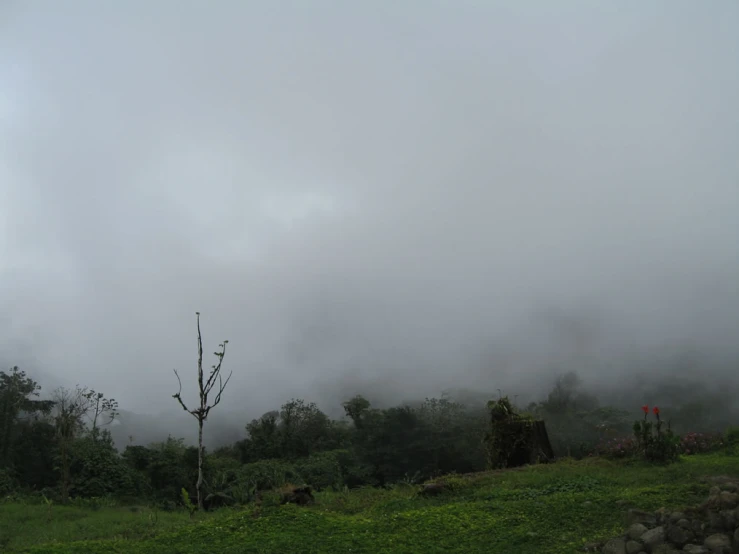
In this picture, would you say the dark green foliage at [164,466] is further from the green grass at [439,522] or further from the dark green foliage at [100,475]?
the green grass at [439,522]

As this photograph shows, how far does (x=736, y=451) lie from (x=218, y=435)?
34.6 metres


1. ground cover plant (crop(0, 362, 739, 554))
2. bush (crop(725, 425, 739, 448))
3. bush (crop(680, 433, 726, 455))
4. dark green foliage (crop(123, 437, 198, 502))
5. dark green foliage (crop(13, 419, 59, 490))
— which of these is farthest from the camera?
dark green foliage (crop(13, 419, 59, 490))

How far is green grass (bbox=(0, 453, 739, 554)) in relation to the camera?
7.10 meters

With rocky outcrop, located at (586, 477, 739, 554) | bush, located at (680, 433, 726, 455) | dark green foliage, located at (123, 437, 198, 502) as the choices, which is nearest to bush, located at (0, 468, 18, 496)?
dark green foliage, located at (123, 437, 198, 502)

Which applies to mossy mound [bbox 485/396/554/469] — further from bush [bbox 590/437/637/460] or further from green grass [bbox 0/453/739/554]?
green grass [bbox 0/453/739/554]

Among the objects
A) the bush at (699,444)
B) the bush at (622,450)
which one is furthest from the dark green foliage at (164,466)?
the bush at (699,444)

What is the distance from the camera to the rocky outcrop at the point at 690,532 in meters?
5.47

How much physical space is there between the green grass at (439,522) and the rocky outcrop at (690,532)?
2.09 ft

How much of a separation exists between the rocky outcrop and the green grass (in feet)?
2.09

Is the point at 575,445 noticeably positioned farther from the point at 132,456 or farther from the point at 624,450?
the point at 132,456

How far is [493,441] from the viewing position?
1572cm

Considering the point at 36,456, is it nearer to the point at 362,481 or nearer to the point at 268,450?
the point at 268,450

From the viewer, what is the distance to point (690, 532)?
5.75m

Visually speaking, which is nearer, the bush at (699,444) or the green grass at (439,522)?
the green grass at (439,522)
